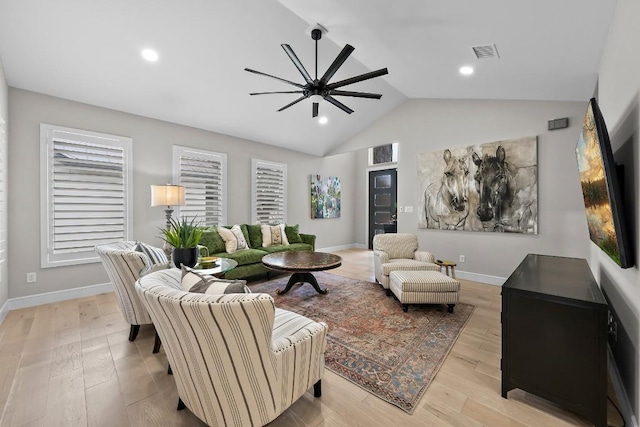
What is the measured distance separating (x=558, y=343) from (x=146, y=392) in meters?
2.59

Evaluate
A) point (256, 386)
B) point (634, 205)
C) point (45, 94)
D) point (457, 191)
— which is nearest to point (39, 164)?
point (45, 94)

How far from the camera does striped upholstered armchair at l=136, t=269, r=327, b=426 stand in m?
1.06

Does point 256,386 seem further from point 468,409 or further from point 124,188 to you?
point 124,188

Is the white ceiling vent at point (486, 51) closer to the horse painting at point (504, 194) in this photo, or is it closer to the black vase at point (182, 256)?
the horse painting at point (504, 194)

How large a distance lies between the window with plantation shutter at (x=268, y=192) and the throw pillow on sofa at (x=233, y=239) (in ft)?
3.13

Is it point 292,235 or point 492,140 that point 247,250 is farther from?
point 492,140

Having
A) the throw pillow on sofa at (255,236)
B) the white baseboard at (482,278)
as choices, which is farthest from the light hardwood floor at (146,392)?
the throw pillow on sofa at (255,236)

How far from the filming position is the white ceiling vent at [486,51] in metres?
2.60

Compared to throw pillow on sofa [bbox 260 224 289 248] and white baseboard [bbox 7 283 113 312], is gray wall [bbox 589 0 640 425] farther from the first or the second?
white baseboard [bbox 7 283 113 312]

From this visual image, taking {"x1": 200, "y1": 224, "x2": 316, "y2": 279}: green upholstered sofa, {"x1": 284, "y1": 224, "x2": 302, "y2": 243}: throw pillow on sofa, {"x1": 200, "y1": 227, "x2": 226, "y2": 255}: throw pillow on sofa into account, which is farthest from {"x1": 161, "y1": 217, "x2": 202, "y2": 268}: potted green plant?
{"x1": 284, "y1": 224, "x2": 302, "y2": 243}: throw pillow on sofa

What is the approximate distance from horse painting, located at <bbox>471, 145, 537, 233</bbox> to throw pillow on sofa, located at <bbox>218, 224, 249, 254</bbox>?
389 centimetres

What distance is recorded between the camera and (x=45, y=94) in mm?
3357

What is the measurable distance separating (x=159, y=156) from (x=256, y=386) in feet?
13.6

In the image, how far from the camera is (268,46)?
3.37 m
